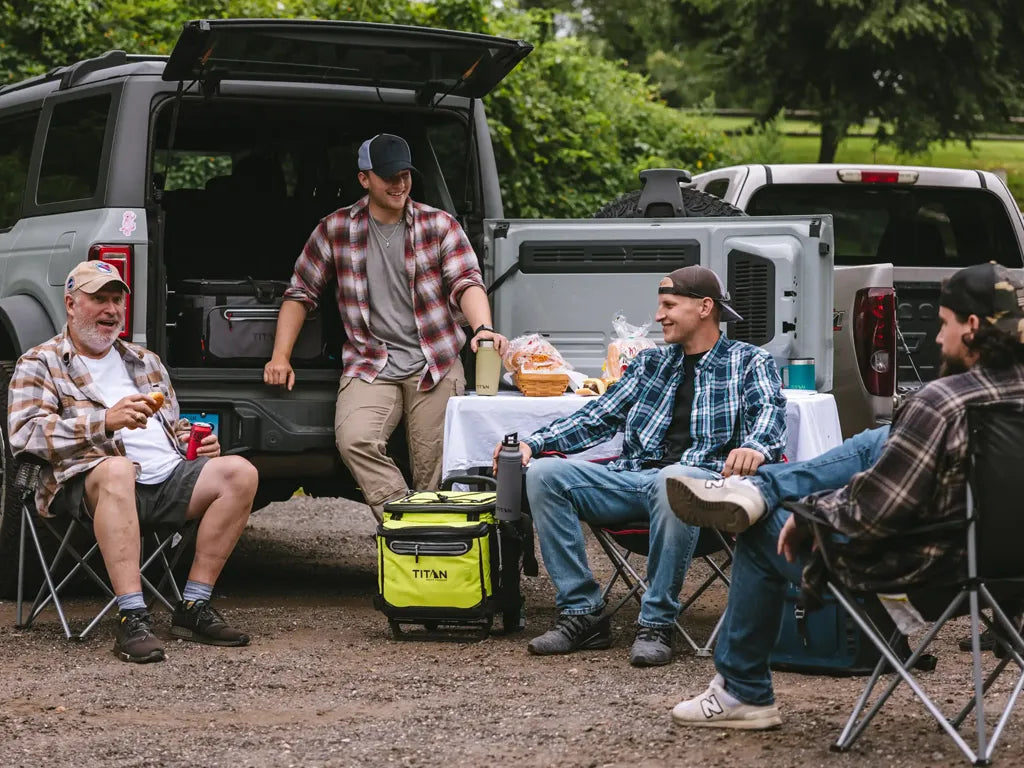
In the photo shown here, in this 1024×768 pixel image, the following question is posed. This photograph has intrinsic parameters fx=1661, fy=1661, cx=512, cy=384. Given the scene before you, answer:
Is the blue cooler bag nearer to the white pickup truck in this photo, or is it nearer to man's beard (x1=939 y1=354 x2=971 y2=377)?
man's beard (x1=939 y1=354 x2=971 y2=377)

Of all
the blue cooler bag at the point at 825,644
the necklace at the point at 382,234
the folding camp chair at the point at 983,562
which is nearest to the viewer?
the folding camp chair at the point at 983,562

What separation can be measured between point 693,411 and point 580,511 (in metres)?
0.50

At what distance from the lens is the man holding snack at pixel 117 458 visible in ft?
17.7

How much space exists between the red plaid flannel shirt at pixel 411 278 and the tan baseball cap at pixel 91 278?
3.00 feet

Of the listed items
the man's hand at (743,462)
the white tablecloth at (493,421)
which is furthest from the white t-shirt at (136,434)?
the man's hand at (743,462)

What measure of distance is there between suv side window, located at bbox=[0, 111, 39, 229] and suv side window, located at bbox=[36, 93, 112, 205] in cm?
24

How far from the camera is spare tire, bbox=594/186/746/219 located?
23.6ft

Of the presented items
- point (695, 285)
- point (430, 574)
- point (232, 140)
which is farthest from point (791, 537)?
point (232, 140)

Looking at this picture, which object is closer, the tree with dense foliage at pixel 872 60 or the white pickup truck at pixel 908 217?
the white pickup truck at pixel 908 217

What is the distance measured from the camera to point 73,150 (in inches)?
251

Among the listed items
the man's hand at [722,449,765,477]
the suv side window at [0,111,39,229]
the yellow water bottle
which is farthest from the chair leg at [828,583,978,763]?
the suv side window at [0,111,39,229]

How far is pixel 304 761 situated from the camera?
3.98 m

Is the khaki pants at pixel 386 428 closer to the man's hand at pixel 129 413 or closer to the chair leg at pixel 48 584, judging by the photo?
the man's hand at pixel 129 413

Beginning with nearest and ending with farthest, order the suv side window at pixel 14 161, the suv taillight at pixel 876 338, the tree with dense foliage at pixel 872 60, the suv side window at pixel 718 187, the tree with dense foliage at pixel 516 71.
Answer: the suv side window at pixel 14 161 → the suv taillight at pixel 876 338 → the suv side window at pixel 718 187 → the tree with dense foliage at pixel 516 71 → the tree with dense foliage at pixel 872 60
